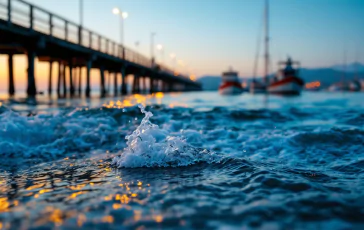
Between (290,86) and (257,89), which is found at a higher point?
(257,89)

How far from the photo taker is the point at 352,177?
3264 millimetres

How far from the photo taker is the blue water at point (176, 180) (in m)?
2.13

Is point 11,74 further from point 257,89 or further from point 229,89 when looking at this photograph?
point 257,89

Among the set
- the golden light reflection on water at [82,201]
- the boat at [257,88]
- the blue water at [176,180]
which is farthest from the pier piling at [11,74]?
the boat at [257,88]

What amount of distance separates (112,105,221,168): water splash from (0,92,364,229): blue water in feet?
0.05

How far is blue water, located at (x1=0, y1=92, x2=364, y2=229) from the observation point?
6.98ft

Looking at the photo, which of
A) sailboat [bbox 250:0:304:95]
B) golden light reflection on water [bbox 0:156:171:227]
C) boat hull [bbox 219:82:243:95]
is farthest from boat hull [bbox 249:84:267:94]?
golden light reflection on water [bbox 0:156:171:227]

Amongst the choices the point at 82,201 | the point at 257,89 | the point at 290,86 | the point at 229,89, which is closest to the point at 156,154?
the point at 82,201

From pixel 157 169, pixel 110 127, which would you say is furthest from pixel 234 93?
pixel 157 169

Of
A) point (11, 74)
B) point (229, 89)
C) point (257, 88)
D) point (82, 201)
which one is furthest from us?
point (257, 88)

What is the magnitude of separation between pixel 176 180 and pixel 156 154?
3.13ft

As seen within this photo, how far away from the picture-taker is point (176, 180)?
125 inches

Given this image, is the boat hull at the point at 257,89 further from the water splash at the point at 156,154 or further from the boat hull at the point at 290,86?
the water splash at the point at 156,154

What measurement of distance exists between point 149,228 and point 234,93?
1905 inches
